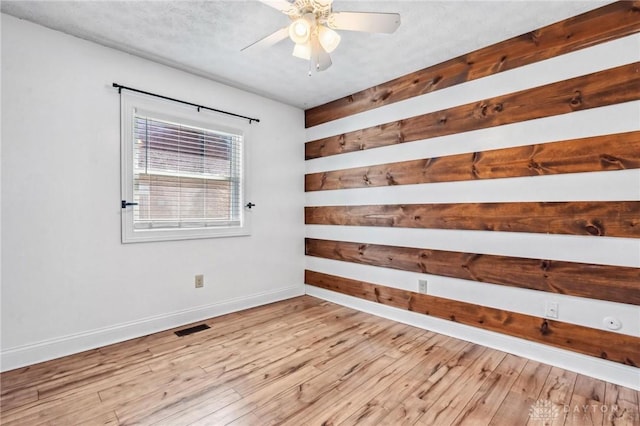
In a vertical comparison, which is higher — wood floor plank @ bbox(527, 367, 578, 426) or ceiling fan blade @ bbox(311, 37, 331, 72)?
ceiling fan blade @ bbox(311, 37, 331, 72)

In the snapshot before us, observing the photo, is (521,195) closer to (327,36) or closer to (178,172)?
(327,36)

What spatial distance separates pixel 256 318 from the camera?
3098 mm

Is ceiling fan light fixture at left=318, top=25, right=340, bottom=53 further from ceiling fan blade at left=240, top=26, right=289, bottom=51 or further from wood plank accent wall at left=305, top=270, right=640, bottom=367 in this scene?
wood plank accent wall at left=305, top=270, right=640, bottom=367

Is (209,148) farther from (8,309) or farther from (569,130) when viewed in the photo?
(569,130)

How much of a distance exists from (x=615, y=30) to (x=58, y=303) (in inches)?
173

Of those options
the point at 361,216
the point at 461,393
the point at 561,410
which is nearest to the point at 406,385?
the point at 461,393

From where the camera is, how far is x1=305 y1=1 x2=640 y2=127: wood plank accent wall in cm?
192

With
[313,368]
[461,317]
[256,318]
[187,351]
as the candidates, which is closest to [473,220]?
[461,317]

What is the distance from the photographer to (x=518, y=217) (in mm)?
2303

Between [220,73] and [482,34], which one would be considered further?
[220,73]

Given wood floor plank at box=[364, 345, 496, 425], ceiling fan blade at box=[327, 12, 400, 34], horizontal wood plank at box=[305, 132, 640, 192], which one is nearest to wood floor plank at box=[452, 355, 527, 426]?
wood floor plank at box=[364, 345, 496, 425]

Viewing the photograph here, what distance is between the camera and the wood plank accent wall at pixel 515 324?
6.27 ft

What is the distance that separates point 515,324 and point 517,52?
2.14 meters

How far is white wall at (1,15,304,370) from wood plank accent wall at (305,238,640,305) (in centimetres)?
187
